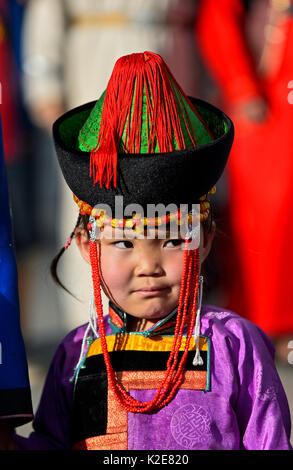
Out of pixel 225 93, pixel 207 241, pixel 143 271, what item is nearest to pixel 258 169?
pixel 225 93

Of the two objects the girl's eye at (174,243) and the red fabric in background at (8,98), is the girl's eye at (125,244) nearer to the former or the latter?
the girl's eye at (174,243)

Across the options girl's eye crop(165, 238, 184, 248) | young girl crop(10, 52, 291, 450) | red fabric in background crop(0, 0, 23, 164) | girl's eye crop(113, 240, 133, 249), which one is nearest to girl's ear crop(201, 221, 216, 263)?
young girl crop(10, 52, 291, 450)

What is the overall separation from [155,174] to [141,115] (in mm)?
155

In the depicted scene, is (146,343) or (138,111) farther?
(146,343)

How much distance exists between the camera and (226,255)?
13.2 feet

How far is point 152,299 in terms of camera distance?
1.94 m

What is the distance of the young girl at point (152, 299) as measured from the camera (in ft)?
6.04

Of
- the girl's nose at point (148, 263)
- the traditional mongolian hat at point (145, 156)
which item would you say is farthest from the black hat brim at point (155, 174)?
the girl's nose at point (148, 263)

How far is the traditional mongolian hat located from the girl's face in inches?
1.0

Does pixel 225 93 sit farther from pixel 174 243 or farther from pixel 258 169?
pixel 174 243

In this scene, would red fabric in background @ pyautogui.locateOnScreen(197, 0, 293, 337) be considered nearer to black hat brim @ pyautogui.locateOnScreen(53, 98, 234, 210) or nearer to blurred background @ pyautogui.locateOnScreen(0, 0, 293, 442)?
blurred background @ pyautogui.locateOnScreen(0, 0, 293, 442)

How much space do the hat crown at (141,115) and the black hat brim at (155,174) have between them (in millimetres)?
35

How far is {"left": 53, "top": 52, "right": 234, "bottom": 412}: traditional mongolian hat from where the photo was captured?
1.80m
